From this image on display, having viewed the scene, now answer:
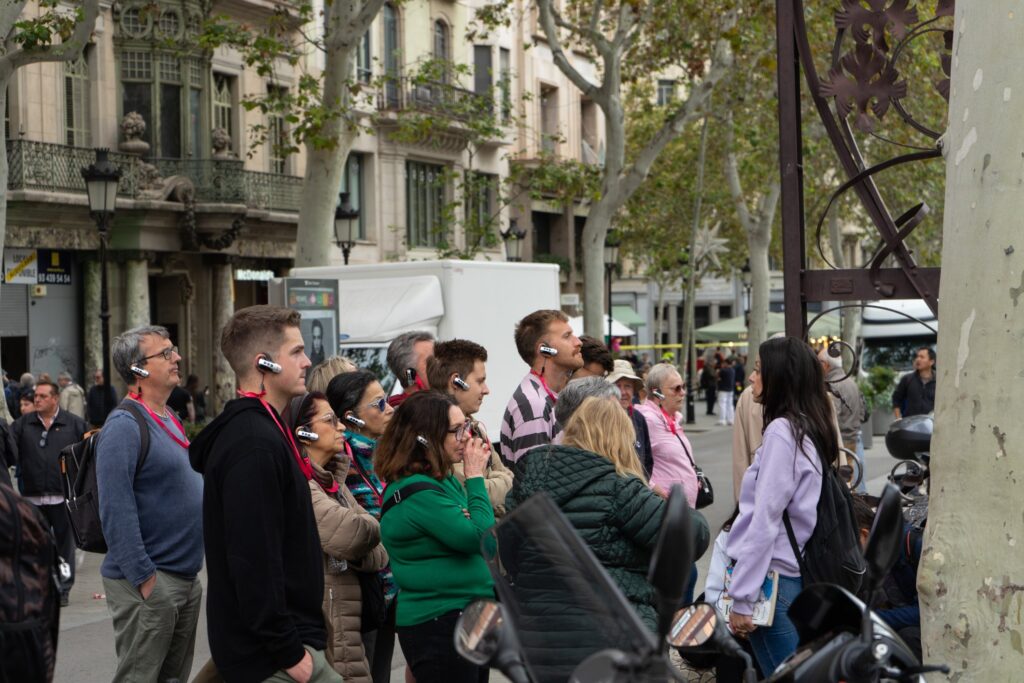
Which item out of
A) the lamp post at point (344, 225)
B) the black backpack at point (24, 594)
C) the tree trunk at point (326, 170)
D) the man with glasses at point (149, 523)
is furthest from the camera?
the lamp post at point (344, 225)

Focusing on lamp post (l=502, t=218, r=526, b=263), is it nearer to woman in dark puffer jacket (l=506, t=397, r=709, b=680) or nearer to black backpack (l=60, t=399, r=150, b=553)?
black backpack (l=60, t=399, r=150, b=553)

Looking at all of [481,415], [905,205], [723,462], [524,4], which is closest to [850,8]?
[481,415]

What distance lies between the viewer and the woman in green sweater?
536cm

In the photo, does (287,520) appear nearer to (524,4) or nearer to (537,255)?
(524,4)

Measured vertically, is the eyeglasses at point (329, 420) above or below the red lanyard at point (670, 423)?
above

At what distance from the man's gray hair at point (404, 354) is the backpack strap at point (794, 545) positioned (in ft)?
10.5

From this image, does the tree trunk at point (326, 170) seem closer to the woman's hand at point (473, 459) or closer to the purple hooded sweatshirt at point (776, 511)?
the woman's hand at point (473, 459)

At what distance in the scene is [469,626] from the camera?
10.3 ft

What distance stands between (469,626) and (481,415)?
1431 centimetres

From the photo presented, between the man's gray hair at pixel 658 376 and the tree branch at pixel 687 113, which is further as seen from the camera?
the tree branch at pixel 687 113

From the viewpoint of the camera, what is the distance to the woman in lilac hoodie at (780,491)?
214 inches

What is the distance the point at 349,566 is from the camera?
228 inches

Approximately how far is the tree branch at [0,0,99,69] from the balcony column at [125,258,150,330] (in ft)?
51.6

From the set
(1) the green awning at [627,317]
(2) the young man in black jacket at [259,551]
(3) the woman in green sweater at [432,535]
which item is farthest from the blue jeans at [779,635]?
(1) the green awning at [627,317]
